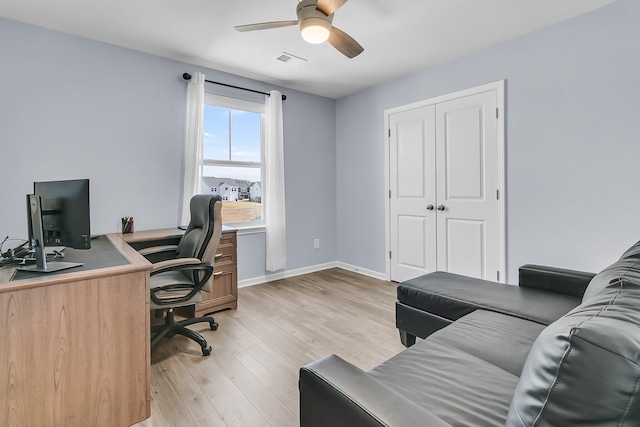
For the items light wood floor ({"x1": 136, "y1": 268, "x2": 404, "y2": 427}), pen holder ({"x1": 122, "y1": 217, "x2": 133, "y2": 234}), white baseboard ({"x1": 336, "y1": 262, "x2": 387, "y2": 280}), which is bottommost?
light wood floor ({"x1": 136, "y1": 268, "x2": 404, "y2": 427})

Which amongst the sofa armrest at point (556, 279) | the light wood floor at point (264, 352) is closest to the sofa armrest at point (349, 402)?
the light wood floor at point (264, 352)

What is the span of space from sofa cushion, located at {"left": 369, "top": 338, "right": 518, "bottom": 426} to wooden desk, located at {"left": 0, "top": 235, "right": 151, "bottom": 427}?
4.11ft

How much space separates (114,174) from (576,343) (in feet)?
11.5

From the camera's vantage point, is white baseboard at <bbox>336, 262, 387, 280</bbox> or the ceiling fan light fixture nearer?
the ceiling fan light fixture

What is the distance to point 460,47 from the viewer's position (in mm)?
3053

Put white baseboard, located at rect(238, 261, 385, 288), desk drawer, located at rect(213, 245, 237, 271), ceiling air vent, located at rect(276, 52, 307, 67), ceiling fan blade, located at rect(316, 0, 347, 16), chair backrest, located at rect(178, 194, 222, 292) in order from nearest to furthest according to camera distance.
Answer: ceiling fan blade, located at rect(316, 0, 347, 16) → chair backrest, located at rect(178, 194, 222, 292) → desk drawer, located at rect(213, 245, 237, 271) → ceiling air vent, located at rect(276, 52, 307, 67) → white baseboard, located at rect(238, 261, 385, 288)

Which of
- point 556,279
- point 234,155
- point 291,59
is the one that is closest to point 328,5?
point 291,59

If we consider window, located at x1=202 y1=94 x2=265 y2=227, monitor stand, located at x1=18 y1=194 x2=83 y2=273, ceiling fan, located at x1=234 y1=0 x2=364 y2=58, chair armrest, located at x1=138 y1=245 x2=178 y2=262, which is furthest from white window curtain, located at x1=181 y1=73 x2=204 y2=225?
monitor stand, located at x1=18 y1=194 x2=83 y2=273

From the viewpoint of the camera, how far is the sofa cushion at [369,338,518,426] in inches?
37.5

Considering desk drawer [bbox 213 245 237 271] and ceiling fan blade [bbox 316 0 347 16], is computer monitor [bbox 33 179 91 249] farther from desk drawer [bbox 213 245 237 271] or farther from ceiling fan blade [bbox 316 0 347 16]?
ceiling fan blade [bbox 316 0 347 16]

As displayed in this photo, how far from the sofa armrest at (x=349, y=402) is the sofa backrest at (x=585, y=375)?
234mm

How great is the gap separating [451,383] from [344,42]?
2.19 metres

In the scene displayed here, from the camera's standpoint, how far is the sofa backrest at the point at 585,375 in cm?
56

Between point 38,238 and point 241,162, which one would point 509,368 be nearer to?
point 38,238
